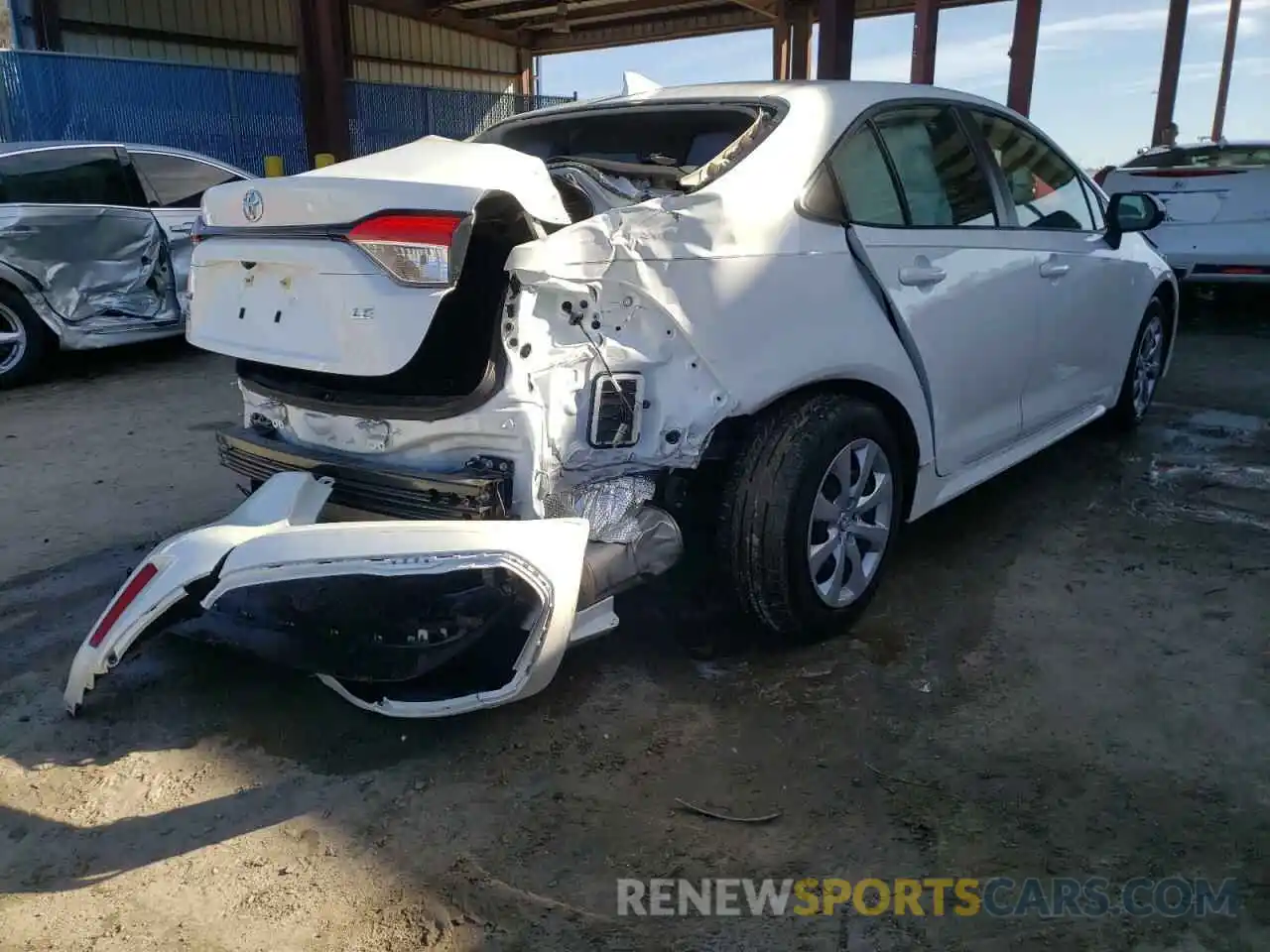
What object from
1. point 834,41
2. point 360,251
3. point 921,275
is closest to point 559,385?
point 360,251

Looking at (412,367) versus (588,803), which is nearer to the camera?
(588,803)

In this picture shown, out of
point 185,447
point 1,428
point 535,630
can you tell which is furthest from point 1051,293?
point 1,428

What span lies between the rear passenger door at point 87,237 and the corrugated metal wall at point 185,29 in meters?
7.80

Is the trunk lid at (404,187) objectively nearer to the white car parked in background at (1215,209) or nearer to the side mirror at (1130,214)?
the side mirror at (1130,214)

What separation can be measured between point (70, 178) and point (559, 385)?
5.82 m

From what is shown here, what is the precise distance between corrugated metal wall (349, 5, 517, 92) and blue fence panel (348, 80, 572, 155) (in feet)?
7.14

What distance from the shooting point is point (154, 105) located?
11.8 meters

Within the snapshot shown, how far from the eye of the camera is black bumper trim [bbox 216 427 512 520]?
237cm

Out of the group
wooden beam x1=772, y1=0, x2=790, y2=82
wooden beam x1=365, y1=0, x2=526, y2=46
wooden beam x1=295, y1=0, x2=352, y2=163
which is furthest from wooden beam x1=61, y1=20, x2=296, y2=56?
wooden beam x1=772, y1=0, x2=790, y2=82

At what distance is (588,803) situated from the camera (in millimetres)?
2316

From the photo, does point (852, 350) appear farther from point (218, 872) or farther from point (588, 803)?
point (218, 872)

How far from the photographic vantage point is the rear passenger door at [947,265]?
3.03 metres

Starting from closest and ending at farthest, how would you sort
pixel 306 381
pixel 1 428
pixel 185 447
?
pixel 306 381
pixel 185 447
pixel 1 428

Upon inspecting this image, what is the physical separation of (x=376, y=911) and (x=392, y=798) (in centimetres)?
36
